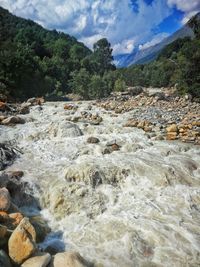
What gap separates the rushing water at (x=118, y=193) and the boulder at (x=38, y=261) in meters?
1.11

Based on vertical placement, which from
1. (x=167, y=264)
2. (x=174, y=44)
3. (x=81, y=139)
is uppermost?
(x=174, y=44)

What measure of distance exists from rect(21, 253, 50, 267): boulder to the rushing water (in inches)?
43.9

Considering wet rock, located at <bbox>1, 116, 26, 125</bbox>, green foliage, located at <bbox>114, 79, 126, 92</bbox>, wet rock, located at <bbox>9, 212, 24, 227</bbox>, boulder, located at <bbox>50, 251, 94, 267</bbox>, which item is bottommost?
boulder, located at <bbox>50, 251, 94, 267</bbox>

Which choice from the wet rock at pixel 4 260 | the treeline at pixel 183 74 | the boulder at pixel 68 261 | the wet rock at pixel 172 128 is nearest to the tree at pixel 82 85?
the treeline at pixel 183 74

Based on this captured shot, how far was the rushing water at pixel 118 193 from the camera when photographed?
7.80 meters

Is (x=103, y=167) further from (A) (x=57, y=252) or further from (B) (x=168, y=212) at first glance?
(A) (x=57, y=252)

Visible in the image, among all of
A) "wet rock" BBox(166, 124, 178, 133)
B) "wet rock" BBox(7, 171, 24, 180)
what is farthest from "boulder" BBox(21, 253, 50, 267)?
"wet rock" BBox(166, 124, 178, 133)

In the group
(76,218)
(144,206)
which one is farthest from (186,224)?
(76,218)

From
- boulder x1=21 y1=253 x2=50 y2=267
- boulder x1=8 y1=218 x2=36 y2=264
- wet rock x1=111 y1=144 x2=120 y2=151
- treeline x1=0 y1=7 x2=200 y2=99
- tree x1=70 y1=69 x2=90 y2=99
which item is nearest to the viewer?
boulder x1=21 y1=253 x2=50 y2=267

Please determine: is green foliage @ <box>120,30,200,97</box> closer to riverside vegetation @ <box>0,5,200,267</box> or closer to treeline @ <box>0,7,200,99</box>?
treeline @ <box>0,7,200,99</box>

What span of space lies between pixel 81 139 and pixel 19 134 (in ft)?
9.22

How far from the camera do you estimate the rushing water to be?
7801mm

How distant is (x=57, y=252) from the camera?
762 cm

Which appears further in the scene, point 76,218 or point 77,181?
point 77,181
